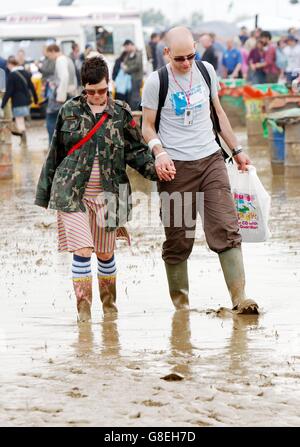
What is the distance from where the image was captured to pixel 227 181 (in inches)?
314

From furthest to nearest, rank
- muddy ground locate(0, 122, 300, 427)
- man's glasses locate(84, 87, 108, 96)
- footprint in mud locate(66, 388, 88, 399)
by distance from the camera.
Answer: man's glasses locate(84, 87, 108, 96)
footprint in mud locate(66, 388, 88, 399)
muddy ground locate(0, 122, 300, 427)

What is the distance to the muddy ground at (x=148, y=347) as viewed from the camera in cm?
562

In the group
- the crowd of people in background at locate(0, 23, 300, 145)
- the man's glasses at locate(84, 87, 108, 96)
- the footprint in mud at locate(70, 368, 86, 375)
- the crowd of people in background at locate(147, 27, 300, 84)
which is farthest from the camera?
the crowd of people in background at locate(147, 27, 300, 84)

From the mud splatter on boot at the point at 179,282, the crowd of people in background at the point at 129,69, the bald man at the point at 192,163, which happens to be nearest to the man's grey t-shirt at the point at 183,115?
the bald man at the point at 192,163

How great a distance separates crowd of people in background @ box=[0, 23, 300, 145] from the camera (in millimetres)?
20219

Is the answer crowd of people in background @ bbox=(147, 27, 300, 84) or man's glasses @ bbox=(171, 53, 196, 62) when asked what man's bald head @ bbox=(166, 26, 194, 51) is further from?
crowd of people in background @ bbox=(147, 27, 300, 84)

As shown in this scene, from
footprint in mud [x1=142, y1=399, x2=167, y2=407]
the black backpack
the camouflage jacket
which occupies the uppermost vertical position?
the black backpack

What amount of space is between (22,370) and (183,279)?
1.96 m

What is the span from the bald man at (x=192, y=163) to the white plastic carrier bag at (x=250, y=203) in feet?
0.62

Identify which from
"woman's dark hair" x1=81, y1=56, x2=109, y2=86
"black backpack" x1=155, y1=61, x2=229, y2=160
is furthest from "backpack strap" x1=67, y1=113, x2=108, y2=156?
"black backpack" x1=155, y1=61, x2=229, y2=160

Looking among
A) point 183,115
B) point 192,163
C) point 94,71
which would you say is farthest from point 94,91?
point 192,163

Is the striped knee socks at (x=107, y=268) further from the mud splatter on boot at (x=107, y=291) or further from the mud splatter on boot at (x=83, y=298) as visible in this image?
the mud splatter on boot at (x=83, y=298)
